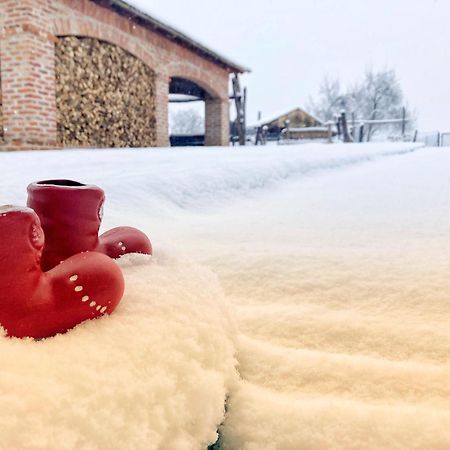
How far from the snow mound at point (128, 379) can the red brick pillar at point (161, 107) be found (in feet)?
26.7

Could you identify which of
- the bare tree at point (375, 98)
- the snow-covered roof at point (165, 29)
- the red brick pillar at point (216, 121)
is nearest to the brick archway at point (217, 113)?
the red brick pillar at point (216, 121)

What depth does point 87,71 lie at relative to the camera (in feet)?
22.3

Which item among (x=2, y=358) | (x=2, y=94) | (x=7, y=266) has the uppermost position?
(x=2, y=94)

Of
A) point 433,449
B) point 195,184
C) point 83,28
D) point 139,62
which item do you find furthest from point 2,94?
point 433,449

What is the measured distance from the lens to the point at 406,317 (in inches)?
39.3

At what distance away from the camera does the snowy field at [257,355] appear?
0.53 metres

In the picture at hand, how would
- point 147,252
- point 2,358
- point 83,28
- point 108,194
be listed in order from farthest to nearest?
point 83,28 → point 108,194 → point 147,252 → point 2,358

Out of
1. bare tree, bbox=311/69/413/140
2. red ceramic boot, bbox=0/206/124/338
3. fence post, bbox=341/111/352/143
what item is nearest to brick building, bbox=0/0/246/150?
fence post, bbox=341/111/352/143

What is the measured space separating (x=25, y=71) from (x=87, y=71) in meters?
1.26

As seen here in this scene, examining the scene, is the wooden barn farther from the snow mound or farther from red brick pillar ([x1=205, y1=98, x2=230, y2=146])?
the snow mound

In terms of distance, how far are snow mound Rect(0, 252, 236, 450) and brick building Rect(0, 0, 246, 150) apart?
5.70 m

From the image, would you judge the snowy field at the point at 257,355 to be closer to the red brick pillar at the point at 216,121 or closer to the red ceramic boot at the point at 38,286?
the red ceramic boot at the point at 38,286

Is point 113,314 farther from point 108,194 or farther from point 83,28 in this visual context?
point 83,28

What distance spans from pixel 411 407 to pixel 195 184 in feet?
7.30
